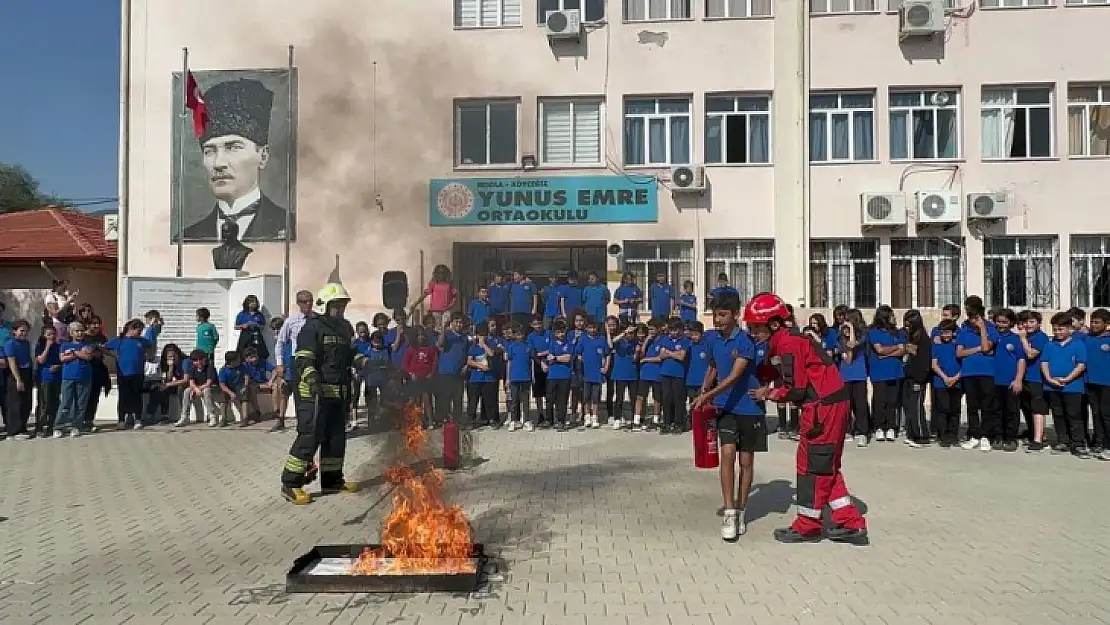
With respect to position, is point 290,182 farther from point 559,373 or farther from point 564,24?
point 564,24

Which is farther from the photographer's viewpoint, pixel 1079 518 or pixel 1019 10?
pixel 1019 10

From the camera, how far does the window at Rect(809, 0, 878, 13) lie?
16952 millimetres

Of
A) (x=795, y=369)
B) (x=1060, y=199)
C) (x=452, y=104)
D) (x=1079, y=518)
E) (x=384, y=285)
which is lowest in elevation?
(x=1079, y=518)

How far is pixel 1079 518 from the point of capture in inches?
268

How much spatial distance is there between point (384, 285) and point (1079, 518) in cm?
887

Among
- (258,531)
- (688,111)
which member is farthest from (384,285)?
(688,111)

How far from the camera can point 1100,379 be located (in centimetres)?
977

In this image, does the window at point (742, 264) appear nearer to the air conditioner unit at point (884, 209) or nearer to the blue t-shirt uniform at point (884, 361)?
the air conditioner unit at point (884, 209)

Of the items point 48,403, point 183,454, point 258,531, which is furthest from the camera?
point 48,403

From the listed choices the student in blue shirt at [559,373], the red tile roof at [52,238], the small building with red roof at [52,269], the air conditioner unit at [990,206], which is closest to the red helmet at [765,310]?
the student in blue shirt at [559,373]

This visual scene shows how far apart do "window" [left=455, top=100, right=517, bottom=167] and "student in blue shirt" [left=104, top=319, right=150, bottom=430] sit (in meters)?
7.32

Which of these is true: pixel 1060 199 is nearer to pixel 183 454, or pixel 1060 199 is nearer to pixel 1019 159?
pixel 1019 159

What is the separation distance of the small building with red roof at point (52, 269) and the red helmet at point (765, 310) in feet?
63.2

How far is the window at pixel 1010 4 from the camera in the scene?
16.5 metres
